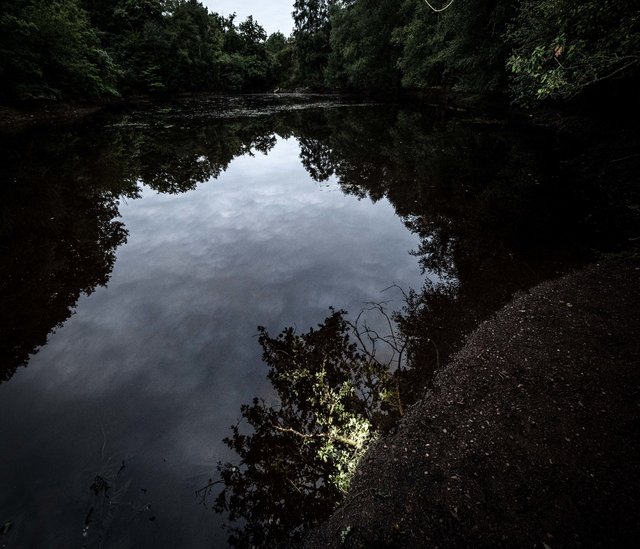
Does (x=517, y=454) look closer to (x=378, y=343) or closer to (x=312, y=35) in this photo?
(x=378, y=343)

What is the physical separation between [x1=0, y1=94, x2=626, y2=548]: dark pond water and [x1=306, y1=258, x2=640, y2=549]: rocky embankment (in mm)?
889

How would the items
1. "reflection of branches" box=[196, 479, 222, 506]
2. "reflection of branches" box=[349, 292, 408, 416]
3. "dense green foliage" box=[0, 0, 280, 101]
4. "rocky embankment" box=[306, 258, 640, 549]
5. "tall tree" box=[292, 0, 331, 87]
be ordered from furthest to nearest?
1. "tall tree" box=[292, 0, 331, 87]
2. "dense green foliage" box=[0, 0, 280, 101]
3. "reflection of branches" box=[349, 292, 408, 416]
4. "reflection of branches" box=[196, 479, 222, 506]
5. "rocky embankment" box=[306, 258, 640, 549]

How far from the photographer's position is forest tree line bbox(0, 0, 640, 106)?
25.1 ft

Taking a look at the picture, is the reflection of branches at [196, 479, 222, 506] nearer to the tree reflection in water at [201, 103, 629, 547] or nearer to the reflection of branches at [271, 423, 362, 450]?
the tree reflection in water at [201, 103, 629, 547]

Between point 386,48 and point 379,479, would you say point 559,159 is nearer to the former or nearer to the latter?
point 379,479

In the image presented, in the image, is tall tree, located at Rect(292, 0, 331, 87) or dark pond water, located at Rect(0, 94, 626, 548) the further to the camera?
tall tree, located at Rect(292, 0, 331, 87)

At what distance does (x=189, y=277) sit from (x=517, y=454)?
18.9 feet

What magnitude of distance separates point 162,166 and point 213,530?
532 inches

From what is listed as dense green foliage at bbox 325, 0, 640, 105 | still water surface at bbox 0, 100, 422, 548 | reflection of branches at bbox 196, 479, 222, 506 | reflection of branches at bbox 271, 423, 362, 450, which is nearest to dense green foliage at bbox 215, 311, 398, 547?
reflection of branches at bbox 271, 423, 362, 450

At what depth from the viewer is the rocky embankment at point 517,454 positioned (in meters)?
2.38

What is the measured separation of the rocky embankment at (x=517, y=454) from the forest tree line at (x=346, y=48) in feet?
21.6

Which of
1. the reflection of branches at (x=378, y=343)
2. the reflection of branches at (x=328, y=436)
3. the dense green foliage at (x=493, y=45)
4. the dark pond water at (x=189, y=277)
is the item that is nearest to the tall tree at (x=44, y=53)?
the dark pond water at (x=189, y=277)

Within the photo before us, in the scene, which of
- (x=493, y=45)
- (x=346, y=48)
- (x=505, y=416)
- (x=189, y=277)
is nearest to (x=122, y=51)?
(x=346, y=48)

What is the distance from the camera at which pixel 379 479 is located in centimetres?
279
